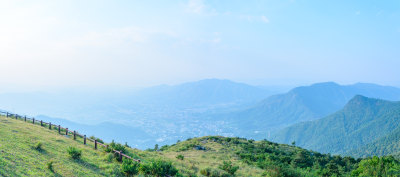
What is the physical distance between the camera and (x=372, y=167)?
85.3 feet

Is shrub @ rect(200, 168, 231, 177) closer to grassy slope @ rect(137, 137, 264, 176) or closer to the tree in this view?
grassy slope @ rect(137, 137, 264, 176)

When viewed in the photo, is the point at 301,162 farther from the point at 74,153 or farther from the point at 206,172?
the point at 74,153

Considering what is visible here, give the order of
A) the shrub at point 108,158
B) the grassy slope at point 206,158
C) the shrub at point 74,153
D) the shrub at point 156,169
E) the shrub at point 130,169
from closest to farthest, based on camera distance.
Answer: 1. the shrub at point 130,169
2. the shrub at point 156,169
3. the shrub at point 74,153
4. the shrub at point 108,158
5. the grassy slope at point 206,158

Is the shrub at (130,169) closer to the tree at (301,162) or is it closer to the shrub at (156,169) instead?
the shrub at (156,169)

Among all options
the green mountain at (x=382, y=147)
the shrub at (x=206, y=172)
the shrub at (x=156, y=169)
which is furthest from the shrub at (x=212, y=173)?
the green mountain at (x=382, y=147)

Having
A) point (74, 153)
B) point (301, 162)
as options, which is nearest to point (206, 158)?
point (301, 162)

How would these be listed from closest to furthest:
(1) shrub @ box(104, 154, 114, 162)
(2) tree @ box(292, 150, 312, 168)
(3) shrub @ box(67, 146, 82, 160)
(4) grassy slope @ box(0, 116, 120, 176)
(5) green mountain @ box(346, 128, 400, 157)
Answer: (4) grassy slope @ box(0, 116, 120, 176)
(3) shrub @ box(67, 146, 82, 160)
(1) shrub @ box(104, 154, 114, 162)
(2) tree @ box(292, 150, 312, 168)
(5) green mountain @ box(346, 128, 400, 157)

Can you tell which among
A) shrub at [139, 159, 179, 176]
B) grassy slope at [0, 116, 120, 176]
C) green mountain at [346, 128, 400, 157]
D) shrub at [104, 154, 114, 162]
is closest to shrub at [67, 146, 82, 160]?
grassy slope at [0, 116, 120, 176]

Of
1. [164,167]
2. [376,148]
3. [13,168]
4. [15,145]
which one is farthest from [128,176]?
[376,148]

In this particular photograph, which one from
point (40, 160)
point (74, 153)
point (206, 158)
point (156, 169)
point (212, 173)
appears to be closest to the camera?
point (40, 160)

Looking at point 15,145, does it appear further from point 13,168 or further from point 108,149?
point 108,149

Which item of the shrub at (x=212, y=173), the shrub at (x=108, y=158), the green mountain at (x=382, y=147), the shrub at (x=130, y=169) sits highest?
the shrub at (x=130, y=169)

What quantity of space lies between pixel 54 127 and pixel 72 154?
18.4 metres

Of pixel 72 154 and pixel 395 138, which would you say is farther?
pixel 395 138
